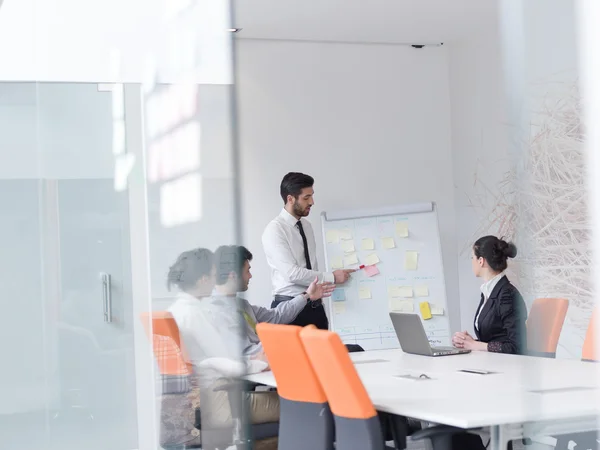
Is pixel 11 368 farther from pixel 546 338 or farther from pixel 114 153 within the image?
pixel 546 338

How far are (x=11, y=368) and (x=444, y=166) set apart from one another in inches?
191

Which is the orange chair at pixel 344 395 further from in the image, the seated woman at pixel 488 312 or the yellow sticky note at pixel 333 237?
the yellow sticky note at pixel 333 237

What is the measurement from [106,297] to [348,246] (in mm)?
3868

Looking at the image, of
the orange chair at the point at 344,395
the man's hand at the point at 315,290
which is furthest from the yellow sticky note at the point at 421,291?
the orange chair at the point at 344,395

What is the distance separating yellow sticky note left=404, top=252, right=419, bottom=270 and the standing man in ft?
4.50

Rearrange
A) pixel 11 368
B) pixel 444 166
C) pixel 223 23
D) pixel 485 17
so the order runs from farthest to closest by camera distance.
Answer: pixel 444 166
pixel 485 17
pixel 11 368
pixel 223 23

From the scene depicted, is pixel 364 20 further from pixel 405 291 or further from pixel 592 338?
pixel 592 338

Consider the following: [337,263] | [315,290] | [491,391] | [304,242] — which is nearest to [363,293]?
[337,263]

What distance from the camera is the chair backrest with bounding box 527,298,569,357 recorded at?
1.10 meters

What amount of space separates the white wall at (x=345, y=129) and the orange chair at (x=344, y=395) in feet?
12.3

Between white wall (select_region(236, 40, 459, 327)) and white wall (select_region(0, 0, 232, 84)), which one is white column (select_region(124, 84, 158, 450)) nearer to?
white wall (select_region(0, 0, 232, 84))

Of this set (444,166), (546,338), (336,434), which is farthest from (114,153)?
(444,166)

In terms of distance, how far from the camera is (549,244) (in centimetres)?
111

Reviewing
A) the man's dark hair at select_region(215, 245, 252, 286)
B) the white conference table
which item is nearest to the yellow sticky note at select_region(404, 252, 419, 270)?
the white conference table
